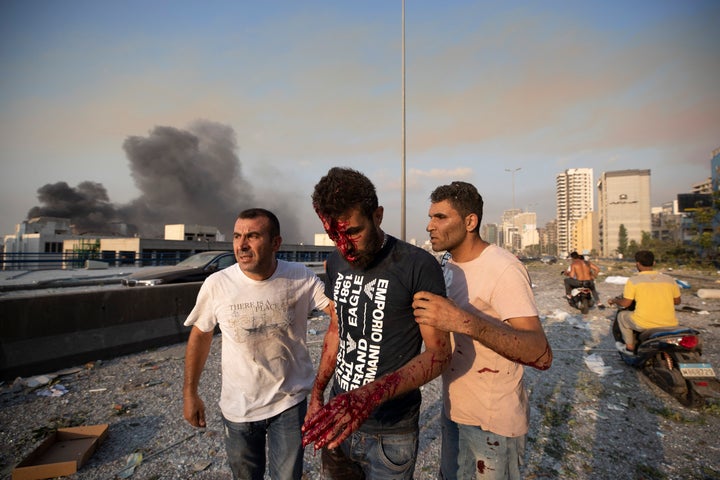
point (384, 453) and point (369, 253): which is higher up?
point (369, 253)

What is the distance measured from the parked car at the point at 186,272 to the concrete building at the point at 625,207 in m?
137

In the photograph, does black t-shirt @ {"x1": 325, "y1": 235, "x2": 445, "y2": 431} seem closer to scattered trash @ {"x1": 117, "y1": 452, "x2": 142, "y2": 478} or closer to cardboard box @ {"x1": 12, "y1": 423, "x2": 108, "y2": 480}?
scattered trash @ {"x1": 117, "y1": 452, "x2": 142, "y2": 478}

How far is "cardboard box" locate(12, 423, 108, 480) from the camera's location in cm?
303

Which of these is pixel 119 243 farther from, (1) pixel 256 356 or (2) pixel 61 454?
(1) pixel 256 356

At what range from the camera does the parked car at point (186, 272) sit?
9708 millimetres

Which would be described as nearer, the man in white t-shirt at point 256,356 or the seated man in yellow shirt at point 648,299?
the man in white t-shirt at point 256,356

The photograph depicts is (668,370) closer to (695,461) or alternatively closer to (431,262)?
(695,461)

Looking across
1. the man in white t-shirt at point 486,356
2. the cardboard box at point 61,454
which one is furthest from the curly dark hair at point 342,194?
the cardboard box at point 61,454

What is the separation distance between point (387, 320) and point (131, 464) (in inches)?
126

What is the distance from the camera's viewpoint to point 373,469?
188 centimetres

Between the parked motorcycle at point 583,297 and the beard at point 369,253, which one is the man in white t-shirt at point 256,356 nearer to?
the beard at point 369,253

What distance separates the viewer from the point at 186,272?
10.2m

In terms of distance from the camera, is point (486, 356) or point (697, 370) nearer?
point (486, 356)

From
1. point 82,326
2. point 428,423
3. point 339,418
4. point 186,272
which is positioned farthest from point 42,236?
point 339,418
